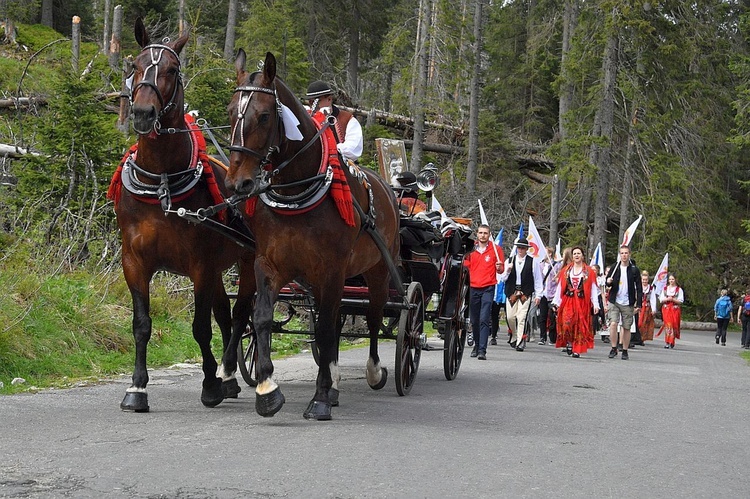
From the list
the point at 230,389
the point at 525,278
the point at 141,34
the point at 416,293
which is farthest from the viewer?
the point at 525,278

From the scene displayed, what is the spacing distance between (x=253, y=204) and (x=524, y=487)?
3.17 meters

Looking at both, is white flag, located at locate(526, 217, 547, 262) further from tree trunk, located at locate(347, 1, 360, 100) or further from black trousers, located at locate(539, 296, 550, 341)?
tree trunk, located at locate(347, 1, 360, 100)

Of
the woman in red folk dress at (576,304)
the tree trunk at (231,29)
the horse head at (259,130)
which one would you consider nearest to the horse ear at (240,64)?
the horse head at (259,130)

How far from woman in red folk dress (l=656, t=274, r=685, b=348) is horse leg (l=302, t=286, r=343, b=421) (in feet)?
60.6

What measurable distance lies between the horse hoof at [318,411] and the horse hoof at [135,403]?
1204mm

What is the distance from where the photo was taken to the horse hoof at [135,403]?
738cm

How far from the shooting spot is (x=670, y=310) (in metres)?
26.0

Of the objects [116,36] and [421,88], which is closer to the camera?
[116,36]

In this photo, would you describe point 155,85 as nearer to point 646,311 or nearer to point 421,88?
point 646,311

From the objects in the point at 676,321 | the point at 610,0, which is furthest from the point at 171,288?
the point at 610,0

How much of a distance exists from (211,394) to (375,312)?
7.19 feet

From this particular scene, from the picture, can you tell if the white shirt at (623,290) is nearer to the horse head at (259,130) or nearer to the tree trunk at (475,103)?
the horse head at (259,130)

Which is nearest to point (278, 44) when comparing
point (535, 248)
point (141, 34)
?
point (535, 248)

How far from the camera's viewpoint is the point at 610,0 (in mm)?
30234
